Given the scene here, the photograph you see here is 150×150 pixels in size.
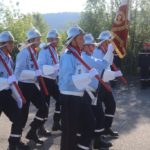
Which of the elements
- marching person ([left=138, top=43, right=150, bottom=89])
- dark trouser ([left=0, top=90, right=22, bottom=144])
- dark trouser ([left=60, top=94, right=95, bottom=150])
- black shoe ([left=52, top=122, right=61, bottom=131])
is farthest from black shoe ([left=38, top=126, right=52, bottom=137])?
marching person ([left=138, top=43, right=150, bottom=89])

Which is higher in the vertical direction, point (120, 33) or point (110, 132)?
point (120, 33)

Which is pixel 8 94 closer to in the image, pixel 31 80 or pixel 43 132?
pixel 31 80

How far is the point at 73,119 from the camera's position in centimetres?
621

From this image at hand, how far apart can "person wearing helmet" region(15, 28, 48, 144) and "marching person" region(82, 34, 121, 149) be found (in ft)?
3.33

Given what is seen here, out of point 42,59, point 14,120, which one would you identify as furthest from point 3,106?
point 42,59

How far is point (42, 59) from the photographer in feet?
28.8

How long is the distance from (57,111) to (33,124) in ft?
3.55

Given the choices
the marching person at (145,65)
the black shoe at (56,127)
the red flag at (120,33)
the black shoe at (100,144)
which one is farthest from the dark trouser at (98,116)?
the marching person at (145,65)

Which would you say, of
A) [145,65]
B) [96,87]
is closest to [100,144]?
[96,87]

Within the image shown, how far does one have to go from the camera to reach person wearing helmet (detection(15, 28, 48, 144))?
771cm

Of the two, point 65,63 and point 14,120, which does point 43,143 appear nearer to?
point 14,120

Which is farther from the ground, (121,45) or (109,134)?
(121,45)

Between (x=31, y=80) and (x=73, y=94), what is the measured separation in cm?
179

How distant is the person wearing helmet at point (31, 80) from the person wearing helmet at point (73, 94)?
1591mm
